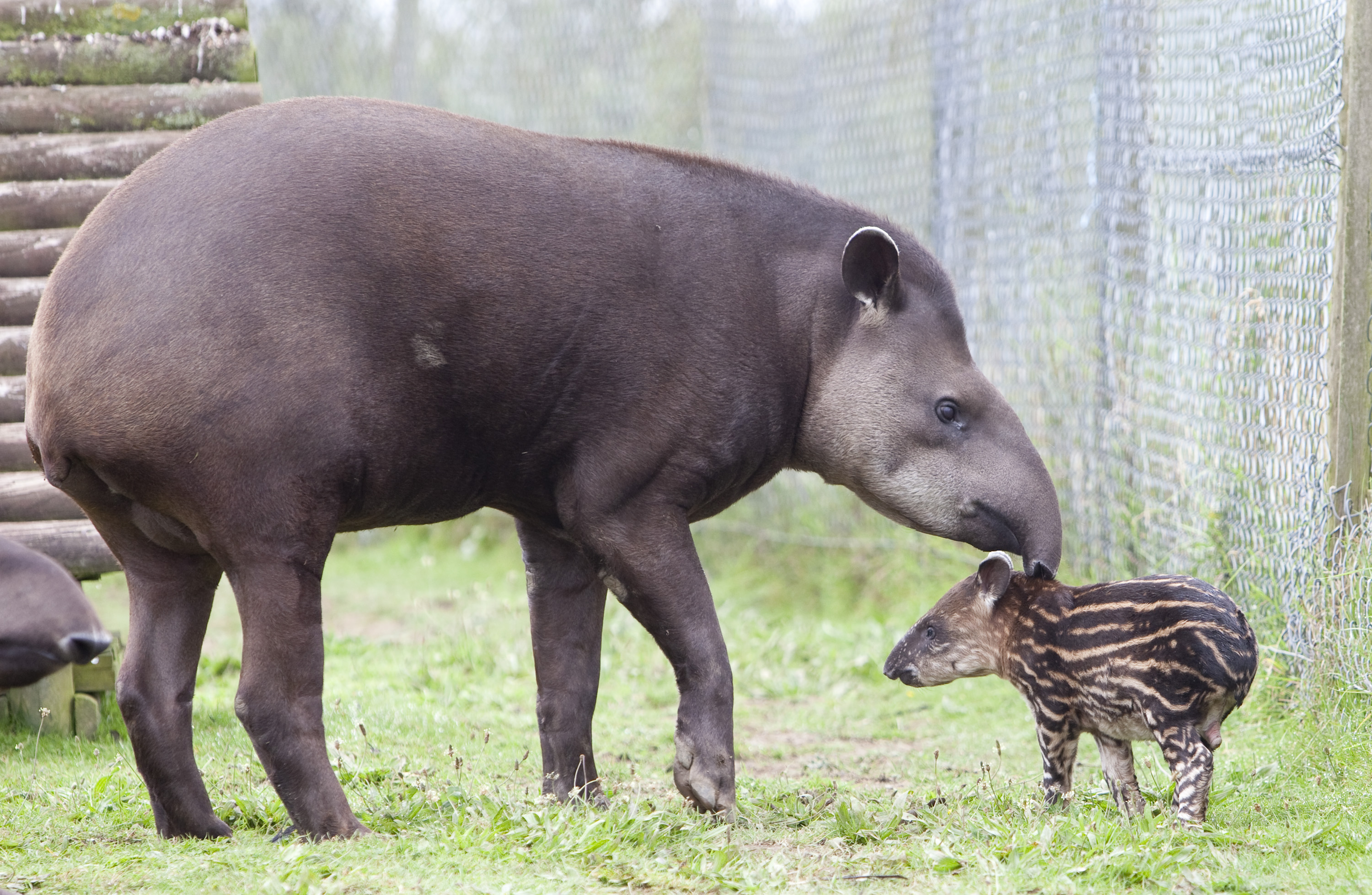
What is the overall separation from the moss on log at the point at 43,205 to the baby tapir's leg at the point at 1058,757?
4.63 metres

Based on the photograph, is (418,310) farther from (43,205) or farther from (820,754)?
(820,754)

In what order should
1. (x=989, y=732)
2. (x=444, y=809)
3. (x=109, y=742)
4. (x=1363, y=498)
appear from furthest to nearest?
(x=989, y=732)
(x=109, y=742)
(x=1363, y=498)
(x=444, y=809)

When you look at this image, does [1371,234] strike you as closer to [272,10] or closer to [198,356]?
[198,356]

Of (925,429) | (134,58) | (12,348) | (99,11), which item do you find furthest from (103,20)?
(925,429)

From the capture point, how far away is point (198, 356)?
153 inches

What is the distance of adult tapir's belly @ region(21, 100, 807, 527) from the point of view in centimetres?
391

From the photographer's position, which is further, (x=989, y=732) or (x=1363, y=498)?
(x=989, y=732)

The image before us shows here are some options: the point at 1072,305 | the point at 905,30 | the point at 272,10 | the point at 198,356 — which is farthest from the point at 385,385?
the point at 272,10

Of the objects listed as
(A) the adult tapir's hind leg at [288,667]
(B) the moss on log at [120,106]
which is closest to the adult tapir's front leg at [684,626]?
(A) the adult tapir's hind leg at [288,667]

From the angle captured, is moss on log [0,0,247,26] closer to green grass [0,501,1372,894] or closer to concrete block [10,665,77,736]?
concrete block [10,665,77,736]

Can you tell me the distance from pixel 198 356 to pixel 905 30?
23.2 feet

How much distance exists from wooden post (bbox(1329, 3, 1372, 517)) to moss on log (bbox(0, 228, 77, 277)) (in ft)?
17.4

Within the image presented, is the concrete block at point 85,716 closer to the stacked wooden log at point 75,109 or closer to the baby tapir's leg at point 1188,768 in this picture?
the stacked wooden log at point 75,109

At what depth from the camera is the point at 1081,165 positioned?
26.5 feet
